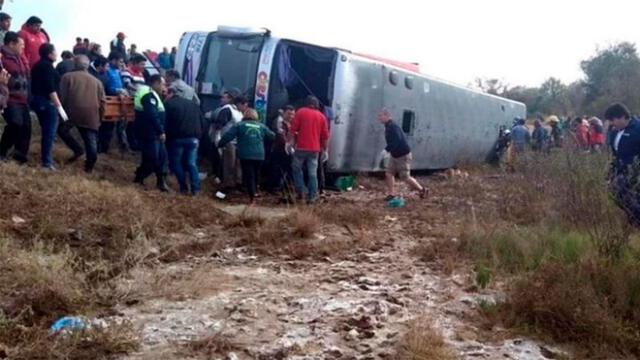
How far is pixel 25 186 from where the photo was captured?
23.1 ft

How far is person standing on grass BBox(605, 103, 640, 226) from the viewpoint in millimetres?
5641

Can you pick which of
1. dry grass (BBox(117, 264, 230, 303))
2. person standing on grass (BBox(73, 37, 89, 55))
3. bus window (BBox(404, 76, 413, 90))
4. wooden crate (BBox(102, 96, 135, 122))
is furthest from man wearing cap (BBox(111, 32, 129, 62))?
dry grass (BBox(117, 264, 230, 303))

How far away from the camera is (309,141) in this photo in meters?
9.91

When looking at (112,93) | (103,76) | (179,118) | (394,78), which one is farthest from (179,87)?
(394,78)

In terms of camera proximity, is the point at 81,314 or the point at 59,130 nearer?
the point at 81,314

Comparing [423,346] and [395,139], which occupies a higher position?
[395,139]

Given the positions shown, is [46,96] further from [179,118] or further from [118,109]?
[118,109]

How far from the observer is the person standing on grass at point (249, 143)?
9.54m

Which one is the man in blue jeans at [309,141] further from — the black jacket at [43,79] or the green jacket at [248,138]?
the black jacket at [43,79]

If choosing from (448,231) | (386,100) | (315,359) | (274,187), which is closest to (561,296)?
(315,359)

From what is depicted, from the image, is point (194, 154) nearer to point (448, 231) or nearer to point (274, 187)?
point (274, 187)

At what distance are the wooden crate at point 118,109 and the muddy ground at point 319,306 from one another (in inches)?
142

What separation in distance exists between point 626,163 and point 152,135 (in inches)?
225

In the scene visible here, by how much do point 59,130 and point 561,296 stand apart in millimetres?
6935
